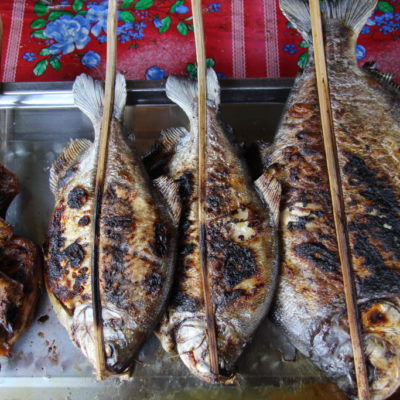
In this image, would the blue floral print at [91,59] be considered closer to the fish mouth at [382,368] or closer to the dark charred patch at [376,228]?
the dark charred patch at [376,228]

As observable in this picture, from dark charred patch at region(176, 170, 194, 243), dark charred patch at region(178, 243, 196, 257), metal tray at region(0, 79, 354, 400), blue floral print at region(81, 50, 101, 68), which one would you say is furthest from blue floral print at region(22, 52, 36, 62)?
dark charred patch at region(178, 243, 196, 257)

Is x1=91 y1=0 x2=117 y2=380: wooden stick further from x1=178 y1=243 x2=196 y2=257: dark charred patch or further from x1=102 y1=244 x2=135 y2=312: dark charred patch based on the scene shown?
x1=178 y1=243 x2=196 y2=257: dark charred patch

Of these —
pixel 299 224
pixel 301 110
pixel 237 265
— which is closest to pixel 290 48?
pixel 301 110

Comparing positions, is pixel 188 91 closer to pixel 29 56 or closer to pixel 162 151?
pixel 162 151

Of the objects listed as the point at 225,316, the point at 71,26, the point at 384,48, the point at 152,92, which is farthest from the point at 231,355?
the point at 71,26

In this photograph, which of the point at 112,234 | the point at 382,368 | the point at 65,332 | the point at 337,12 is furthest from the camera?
the point at 337,12

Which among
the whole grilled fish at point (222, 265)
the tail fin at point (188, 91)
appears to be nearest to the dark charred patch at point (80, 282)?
the whole grilled fish at point (222, 265)
